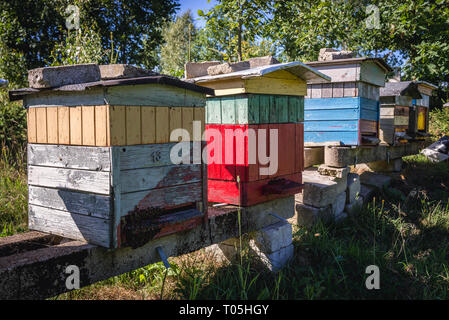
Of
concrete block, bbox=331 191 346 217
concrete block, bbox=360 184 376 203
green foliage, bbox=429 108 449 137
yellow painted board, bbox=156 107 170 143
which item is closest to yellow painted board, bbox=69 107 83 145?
yellow painted board, bbox=156 107 170 143

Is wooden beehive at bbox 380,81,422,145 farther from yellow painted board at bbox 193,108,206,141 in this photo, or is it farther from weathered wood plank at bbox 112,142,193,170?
weathered wood plank at bbox 112,142,193,170

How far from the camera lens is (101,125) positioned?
245 centimetres

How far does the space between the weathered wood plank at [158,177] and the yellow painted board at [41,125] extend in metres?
0.83

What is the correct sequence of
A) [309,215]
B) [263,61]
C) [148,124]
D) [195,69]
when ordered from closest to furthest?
[148,124]
[195,69]
[263,61]
[309,215]

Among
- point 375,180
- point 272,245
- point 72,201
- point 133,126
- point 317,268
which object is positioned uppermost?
point 133,126

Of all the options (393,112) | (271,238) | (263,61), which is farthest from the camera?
(393,112)

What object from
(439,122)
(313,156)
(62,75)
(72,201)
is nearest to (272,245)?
(72,201)

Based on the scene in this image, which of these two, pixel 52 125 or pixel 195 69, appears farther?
pixel 195 69

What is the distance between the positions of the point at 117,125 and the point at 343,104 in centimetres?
452

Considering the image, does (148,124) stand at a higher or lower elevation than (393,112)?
lower

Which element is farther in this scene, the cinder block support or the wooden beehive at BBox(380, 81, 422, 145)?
the wooden beehive at BBox(380, 81, 422, 145)

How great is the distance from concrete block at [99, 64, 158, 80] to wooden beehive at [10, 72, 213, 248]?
0.21 metres

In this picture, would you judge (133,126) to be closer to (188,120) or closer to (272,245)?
(188,120)

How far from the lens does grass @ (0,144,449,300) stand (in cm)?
334
